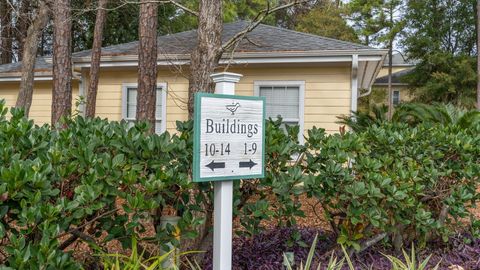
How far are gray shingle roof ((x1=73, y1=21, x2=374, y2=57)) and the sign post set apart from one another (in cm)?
540

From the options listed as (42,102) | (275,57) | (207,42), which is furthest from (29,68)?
(207,42)

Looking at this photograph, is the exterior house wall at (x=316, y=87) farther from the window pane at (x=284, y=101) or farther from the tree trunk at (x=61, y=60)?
the tree trunk at (x=61, y=60)

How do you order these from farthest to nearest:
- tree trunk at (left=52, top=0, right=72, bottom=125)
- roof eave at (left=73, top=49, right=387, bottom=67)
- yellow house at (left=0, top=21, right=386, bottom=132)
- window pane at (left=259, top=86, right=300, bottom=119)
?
window pane at (left=259, top=86, right=300, bottom=119), tree trunk at (left=52, top=0, right=72, bottom=125), yellow house at (left=0, top=21, right=386, bottom=132), roof eave at (left=73, top=49, right=387, bottom=67)

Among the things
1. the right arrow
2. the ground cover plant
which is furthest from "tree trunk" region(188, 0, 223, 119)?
the right arrow

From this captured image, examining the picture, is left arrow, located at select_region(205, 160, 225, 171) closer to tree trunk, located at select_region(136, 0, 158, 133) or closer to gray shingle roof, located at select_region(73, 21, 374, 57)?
gray shingle roof, located at select_region(73, 21, 374, 57)

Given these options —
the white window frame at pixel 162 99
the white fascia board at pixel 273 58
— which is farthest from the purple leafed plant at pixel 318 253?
the white window frame at pixel 162 99

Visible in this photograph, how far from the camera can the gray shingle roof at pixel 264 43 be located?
876 cm

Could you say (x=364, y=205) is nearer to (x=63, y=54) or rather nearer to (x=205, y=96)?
(x=205, y=96)

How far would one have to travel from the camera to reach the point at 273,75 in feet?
29.8

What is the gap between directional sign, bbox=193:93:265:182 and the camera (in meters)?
2.53

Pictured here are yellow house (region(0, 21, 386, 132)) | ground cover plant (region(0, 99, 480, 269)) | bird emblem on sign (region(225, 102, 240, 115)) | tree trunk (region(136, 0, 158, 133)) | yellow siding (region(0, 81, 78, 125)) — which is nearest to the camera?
ground cover plant (region(0, 99, 480, 269))

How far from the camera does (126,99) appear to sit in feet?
33.1

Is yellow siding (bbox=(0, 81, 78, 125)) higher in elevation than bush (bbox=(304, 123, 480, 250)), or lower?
higher

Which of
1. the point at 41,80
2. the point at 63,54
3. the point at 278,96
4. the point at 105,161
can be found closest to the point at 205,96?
the point at 105,161
